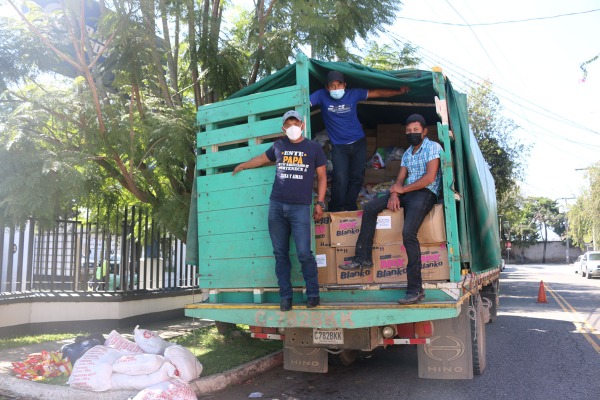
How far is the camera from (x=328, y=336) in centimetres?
493

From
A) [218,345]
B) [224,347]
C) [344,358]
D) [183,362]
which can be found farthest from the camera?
[218,345]

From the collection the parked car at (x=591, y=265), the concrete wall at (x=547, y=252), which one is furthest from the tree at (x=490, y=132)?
the concrete wall at (x=547, y=252)

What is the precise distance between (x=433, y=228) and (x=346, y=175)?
1.46 meters

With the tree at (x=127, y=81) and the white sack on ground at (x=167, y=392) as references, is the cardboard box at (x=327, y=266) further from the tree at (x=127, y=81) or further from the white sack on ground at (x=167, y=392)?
the tree at (x=127, y=81)

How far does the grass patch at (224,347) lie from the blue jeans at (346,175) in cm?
236

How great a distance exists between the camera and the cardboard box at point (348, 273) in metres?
5.06

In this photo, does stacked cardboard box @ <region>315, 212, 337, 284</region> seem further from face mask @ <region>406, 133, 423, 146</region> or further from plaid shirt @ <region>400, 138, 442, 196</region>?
face mask @ <region>406, 133, 423, 146</region>

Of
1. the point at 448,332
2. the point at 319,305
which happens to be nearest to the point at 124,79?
the point at 319,305

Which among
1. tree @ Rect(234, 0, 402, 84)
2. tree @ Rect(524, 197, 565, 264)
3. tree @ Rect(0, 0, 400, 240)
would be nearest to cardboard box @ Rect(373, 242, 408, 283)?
tree @ Rect(0, 0, 400, 240)

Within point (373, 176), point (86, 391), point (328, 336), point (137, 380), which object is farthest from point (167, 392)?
point (373, 176)

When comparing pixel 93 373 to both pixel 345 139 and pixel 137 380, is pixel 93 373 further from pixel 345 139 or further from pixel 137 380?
pixel 345 139

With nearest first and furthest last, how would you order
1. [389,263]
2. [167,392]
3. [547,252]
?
1. [167,392]
2. [389,263]
3. [547,252]

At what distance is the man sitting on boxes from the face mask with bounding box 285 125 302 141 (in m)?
0.98

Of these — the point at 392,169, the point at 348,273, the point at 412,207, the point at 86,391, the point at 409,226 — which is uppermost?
the point at 392,169
